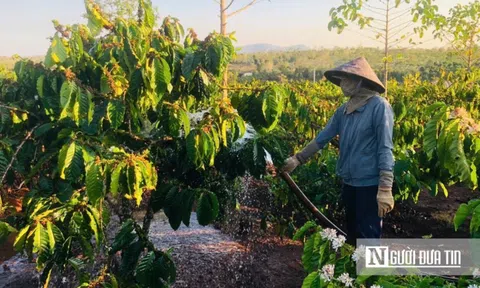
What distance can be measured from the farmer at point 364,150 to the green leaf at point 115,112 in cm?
92

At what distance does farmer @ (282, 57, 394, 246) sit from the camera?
2.36 m

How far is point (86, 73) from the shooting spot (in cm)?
224

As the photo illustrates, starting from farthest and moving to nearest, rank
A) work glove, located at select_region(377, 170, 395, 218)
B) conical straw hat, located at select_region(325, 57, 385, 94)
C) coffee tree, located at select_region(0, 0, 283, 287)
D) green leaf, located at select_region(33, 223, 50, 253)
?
conical straw hat, located at select_region(325, 57, 385, 94)
work glove, located at select_region(377, 170, 395, 218)
coffee tree, located at select_region(0, 0, 283, 287)
green leaf, located at select_region(33, 223, 50, 253)

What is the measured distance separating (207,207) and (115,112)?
61cm

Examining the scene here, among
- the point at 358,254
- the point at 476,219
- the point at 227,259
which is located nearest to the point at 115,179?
the point at 358,254

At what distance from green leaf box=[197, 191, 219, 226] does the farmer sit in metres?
0.51

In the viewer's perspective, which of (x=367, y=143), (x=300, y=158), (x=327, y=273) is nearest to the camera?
(x=327, y=273)

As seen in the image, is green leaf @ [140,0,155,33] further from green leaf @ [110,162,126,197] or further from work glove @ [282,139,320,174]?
work glove @ [282,139,320,174]

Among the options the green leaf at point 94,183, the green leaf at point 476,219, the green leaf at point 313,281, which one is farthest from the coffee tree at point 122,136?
the green leaf at point 476,219

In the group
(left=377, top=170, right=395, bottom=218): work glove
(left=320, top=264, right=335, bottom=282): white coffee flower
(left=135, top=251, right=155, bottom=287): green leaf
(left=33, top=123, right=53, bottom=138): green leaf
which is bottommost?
(left=135, top=251, right=155, bottom=287): green leaf

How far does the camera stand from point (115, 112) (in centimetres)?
194

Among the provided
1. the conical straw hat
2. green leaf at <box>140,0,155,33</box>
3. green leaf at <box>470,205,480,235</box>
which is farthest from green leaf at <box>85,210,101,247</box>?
the conical straw hat

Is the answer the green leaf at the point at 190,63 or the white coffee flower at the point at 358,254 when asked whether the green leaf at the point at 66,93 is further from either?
the white coffee flower at the point at 358,254

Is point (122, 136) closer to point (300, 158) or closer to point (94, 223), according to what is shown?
point (94, 223)
